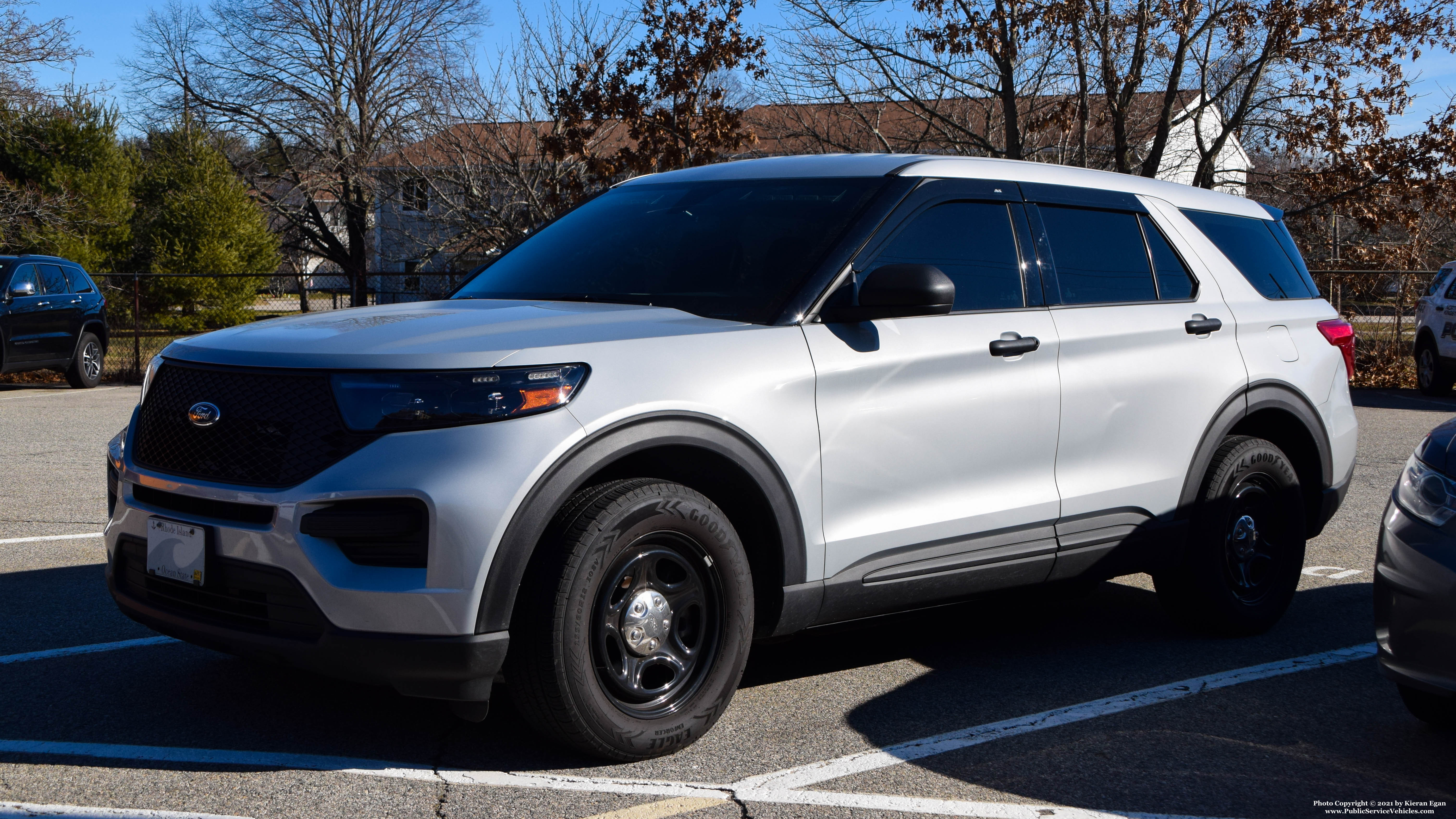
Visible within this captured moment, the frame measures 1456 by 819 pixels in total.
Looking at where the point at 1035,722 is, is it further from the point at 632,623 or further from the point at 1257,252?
the point at 1257,252

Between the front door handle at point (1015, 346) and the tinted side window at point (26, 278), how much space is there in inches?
618

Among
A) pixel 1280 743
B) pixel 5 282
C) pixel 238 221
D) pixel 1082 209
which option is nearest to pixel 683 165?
pixel 5 282

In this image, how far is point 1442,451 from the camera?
3.72 metres

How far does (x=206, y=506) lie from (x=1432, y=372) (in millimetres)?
17915

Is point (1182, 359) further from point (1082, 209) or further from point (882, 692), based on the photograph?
point (882, 692)

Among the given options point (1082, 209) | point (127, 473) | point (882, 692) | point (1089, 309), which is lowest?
Result: point (882, 692)

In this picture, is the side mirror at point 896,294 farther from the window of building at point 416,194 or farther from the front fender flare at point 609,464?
the window of building at point 416,194

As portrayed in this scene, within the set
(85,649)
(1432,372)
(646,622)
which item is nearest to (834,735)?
(646,622)

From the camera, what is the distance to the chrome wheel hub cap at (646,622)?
11.9 ft

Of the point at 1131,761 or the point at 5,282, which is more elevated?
the point at 5,282

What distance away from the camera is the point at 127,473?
12.4ft

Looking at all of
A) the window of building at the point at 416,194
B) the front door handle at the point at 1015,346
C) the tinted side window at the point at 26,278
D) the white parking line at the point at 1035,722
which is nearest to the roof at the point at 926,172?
the front door handle at the point at 1015,346

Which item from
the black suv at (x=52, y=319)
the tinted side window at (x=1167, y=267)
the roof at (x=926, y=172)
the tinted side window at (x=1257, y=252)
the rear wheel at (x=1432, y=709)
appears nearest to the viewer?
the rear wheel at (x=1432, y=709)

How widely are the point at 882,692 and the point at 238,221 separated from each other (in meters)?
38.7
